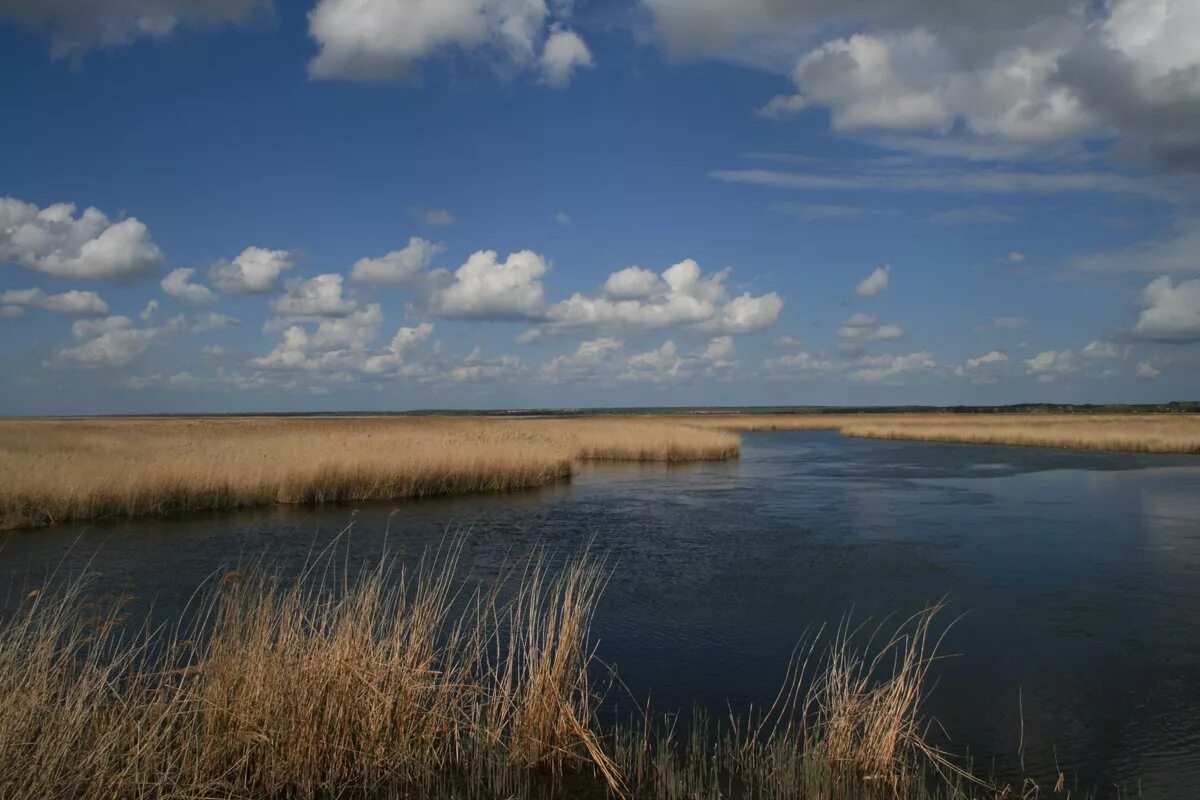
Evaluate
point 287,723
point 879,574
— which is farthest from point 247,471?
point 287,723

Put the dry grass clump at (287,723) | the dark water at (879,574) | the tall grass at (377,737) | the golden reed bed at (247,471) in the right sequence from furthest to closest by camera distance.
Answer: the golden reed bed at (247,471) < the dark water at (879,574) < the tall grass at (377,737) < the dry grass clump at (287,723)

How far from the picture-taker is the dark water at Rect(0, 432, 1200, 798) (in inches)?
255

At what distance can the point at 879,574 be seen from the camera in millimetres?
11766

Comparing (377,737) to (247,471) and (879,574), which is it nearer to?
(879,574)

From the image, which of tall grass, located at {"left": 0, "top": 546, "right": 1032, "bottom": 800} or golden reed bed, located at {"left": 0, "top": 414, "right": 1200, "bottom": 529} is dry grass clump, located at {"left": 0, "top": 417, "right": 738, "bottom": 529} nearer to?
golden reed bed, located at {"left": 0, "top": 414, "right": 1200, "bottom": 529}

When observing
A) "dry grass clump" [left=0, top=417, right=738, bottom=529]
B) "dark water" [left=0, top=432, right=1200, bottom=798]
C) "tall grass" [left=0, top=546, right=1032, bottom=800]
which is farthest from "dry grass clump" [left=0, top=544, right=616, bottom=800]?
"dry grass clump" [left=0, top=417, right=738, bottom=529]

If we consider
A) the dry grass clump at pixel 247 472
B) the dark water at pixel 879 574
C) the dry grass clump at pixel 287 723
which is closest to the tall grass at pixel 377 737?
the dry grass clump at pixel 287 723

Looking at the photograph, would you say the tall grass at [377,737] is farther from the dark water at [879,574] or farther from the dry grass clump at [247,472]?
the dry grass clump at [247,472]

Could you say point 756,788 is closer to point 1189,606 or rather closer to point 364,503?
point 1189,606

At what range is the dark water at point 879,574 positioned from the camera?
21.3ft

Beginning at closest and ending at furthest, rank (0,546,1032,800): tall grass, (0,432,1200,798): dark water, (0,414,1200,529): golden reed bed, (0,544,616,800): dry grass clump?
1. (0,544,616,800): dry grass clump
2. (0,546,1032,800): tall grass
3. (0,432,1200,798): dark water
4. (0,414,1200,529): golden reed bed

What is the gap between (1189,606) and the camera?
9891 millimetres

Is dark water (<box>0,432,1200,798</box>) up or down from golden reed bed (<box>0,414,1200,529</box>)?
down

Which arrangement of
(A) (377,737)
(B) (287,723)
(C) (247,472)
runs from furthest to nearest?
1. (C) (247,472)
2. (A) (377,737)
3. (B) (287,723)
